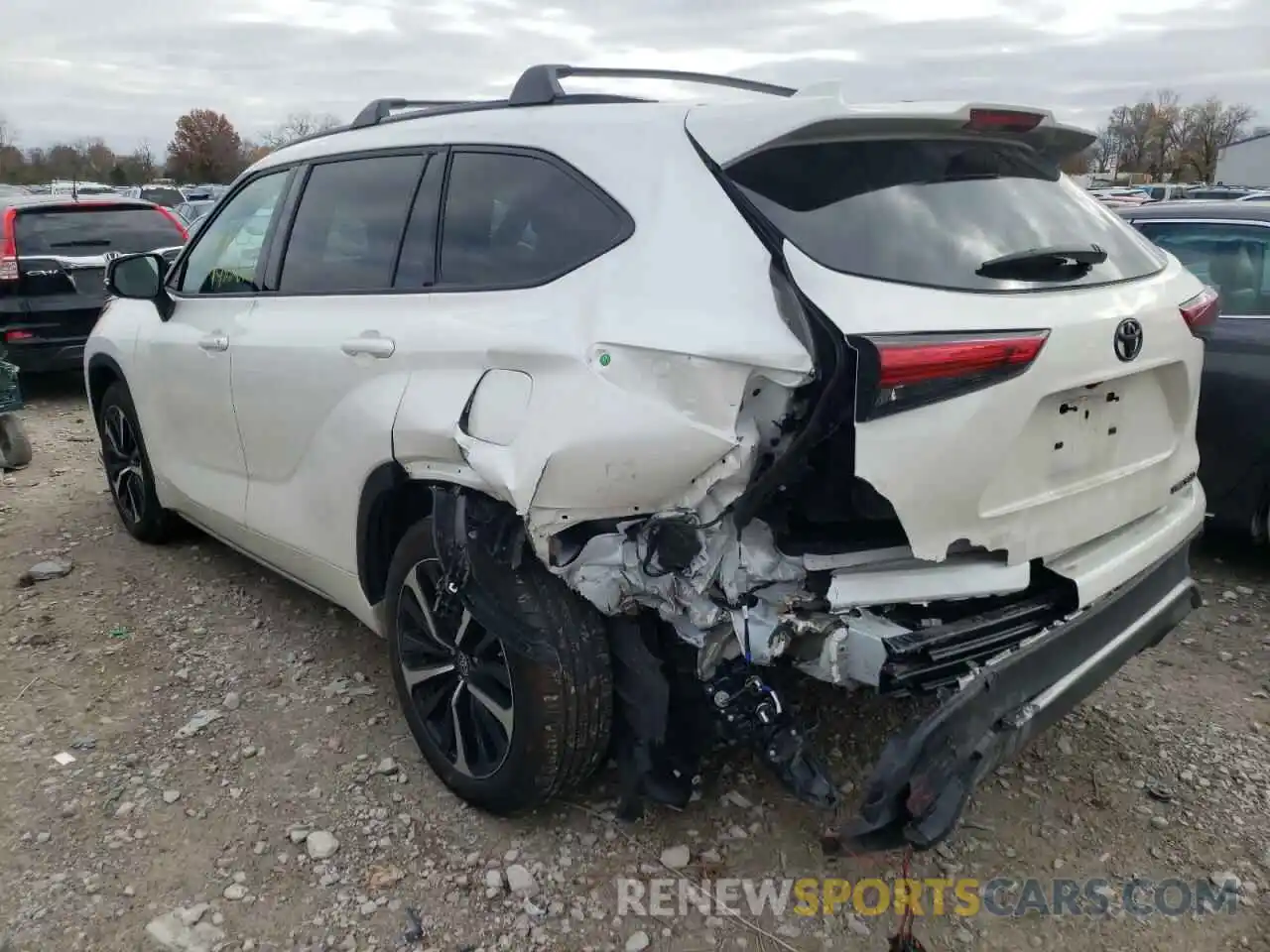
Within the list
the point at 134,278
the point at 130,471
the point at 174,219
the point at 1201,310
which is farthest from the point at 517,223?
the point at 174,219

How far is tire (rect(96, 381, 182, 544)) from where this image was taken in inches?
193

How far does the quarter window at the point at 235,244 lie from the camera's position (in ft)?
12.7

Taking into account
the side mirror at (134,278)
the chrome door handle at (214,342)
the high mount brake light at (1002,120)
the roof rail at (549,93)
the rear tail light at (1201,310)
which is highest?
the roof rail at (549,93)

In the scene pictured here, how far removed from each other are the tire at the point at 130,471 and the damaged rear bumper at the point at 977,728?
384 cm

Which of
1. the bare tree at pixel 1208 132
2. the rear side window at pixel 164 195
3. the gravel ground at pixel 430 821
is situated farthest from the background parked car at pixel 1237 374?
the bare tree at pixel 1208 132

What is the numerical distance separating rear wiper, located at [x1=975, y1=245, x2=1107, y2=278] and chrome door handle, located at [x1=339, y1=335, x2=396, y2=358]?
5.22 feet

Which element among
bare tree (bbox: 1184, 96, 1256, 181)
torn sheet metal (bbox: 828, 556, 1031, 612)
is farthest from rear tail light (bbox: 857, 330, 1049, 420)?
bare tree (bbox: 1184, 96, 1256, 181)

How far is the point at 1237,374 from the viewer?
166 inches

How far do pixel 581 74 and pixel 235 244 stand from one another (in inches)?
65.4

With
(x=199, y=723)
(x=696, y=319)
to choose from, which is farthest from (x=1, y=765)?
(x=696, y=319)

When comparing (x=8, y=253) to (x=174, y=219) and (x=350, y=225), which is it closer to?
(x=174, y=219)

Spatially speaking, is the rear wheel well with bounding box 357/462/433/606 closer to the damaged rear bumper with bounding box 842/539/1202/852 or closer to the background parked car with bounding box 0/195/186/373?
the damaged rear bumper with bounding box 842/539/1202/852

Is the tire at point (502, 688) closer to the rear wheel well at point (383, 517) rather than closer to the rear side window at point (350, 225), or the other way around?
the rear wheel well at point (383, 517)

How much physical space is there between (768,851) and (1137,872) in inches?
37.8
